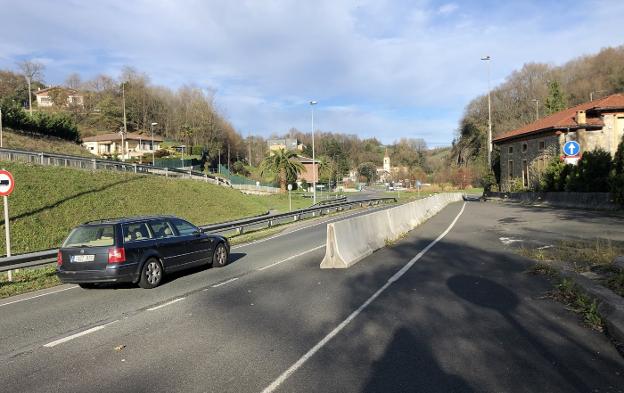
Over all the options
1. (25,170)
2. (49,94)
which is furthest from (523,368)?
(49,94)

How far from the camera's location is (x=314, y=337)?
6.43 metres

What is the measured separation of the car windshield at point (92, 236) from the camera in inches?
407

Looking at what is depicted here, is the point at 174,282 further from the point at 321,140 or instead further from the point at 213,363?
the point at 321,140

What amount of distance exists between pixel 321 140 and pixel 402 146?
85.6 feet

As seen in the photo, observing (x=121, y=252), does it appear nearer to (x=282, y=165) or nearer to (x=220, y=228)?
(x=220, y=228)

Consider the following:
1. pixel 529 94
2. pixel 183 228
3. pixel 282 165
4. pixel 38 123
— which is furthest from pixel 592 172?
pixel 529 94

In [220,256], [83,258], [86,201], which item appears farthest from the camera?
[86,201]

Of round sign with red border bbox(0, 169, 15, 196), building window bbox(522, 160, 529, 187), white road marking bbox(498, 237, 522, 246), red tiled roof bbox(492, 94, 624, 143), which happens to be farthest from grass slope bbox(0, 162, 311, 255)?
building window bbox(522, 160, 529, 187)

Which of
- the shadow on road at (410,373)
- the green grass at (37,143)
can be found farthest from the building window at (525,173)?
the shadow on road at (410,373)

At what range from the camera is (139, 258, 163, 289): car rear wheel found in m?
10.4

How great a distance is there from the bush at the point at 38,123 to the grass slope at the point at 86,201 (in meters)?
19.8

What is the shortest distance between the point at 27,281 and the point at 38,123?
47.8 metres

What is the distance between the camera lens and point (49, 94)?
10125cm

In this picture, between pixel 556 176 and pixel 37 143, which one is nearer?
pixel 556 176
